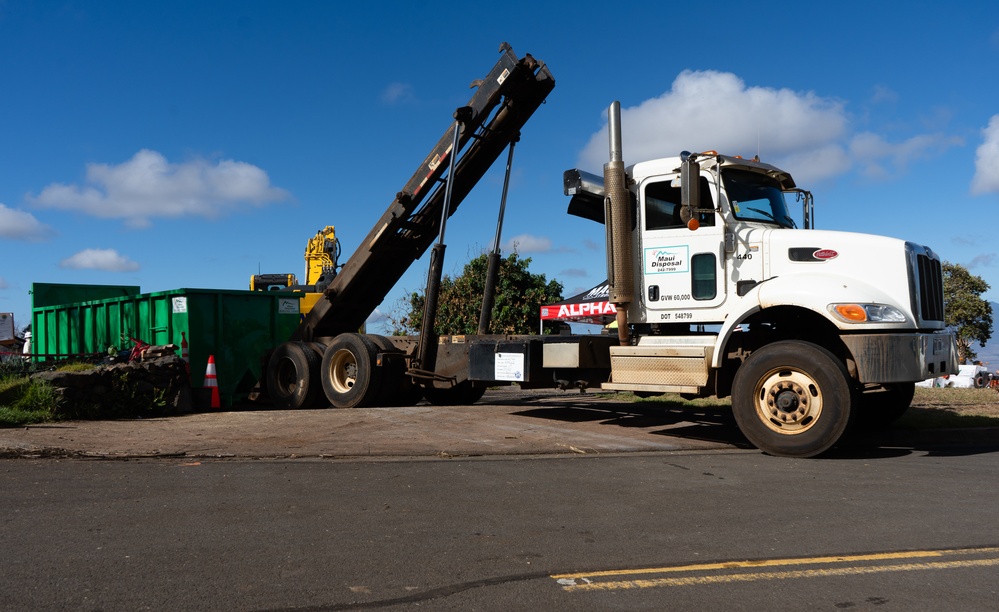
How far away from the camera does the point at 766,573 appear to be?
14.0 ft

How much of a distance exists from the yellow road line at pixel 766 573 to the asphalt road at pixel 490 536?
16 millimetres

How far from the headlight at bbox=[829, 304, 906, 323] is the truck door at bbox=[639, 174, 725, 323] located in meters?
1.40

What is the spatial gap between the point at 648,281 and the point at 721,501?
392cm

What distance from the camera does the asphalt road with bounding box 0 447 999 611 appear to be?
3896 mm

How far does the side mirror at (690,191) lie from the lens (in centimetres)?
884

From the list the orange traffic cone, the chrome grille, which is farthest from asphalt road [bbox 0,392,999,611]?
the orange traffic cone

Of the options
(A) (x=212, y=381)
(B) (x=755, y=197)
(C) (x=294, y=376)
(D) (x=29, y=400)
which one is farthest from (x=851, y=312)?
(D) (x=29, y=400)

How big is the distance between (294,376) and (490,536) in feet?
29.0

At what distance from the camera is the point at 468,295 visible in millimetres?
21812

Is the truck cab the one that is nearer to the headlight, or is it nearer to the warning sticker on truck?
the headlight

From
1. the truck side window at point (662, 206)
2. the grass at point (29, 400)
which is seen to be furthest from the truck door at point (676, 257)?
the grass at point (29, 400)

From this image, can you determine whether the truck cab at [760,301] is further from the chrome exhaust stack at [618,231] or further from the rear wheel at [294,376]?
the rear wheel at [294,376]

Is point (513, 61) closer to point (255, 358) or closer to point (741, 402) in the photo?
point (741, 402)

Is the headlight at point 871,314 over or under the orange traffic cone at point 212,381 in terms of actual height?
over
